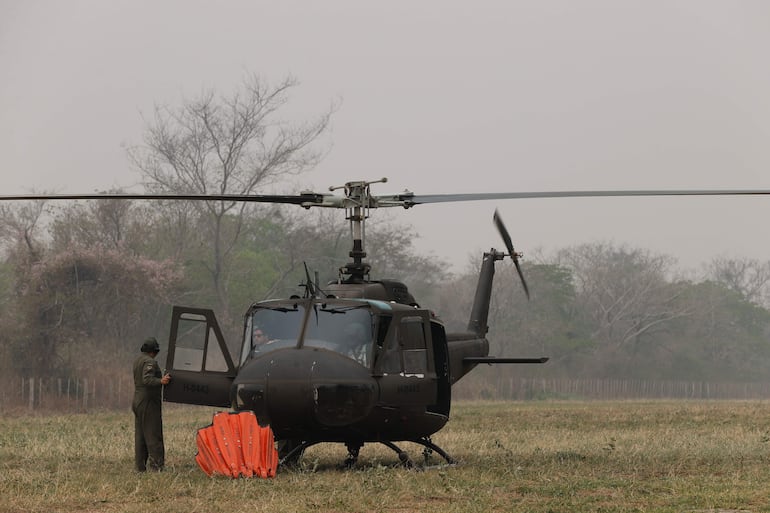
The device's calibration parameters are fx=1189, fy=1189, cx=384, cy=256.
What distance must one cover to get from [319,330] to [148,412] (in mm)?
2499

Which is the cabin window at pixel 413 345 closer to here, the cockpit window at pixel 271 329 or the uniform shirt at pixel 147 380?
the cockpit window at pixel 271 329

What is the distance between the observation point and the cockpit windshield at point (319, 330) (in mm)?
13977

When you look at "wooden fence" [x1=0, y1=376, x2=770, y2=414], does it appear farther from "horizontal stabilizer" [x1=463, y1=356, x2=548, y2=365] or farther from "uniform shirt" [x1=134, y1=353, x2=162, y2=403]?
"uniform shirt" [x1=134, y1=353, x2=162, y2=403]

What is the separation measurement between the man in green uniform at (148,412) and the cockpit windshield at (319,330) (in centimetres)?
121

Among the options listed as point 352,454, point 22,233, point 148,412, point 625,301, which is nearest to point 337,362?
point 352,454

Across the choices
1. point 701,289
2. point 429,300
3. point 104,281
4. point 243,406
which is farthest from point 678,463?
point 701,289

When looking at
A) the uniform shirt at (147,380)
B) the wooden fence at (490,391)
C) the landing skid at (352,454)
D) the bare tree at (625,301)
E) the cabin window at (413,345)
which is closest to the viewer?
the landing skid at (352,454)

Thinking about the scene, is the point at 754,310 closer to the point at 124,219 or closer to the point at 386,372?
the point at 124,219

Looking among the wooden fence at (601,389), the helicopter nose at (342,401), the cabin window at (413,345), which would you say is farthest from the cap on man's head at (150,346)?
the wooden fence at (601,389)

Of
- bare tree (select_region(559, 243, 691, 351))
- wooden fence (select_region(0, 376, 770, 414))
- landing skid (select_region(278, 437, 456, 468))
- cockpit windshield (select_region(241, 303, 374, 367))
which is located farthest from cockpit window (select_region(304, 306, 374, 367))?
bare tree (select_region(559, 243, 691, 351))

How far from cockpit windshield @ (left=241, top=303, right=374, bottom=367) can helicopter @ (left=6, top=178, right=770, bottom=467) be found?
0.05 ft

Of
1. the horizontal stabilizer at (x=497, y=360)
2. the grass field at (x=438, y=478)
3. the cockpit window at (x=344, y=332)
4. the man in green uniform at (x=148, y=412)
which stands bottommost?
the grass field at (x=438, y=478)

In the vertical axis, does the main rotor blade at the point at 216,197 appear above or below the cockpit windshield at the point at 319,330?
above

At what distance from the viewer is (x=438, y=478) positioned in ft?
44.0
